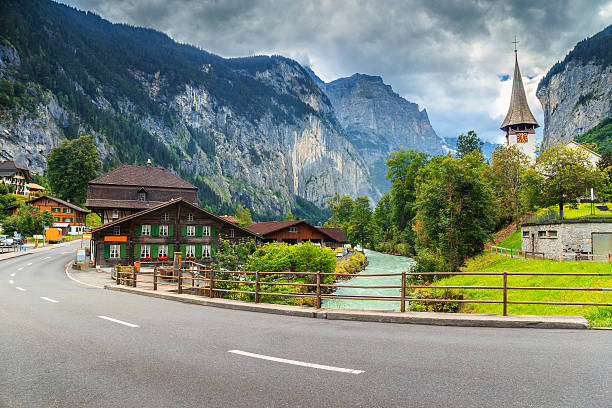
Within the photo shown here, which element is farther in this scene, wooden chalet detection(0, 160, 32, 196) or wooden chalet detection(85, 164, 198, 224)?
wooden chalet detection(0, 160, 32, 196)

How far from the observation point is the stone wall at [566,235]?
3316 centimetres

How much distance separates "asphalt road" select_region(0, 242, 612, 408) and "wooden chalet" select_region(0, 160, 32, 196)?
399 ft

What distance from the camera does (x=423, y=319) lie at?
966 cm

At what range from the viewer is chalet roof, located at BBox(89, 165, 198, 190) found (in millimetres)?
59406

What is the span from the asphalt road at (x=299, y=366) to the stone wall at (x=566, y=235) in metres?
31.2

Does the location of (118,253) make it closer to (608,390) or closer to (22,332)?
(22,332)

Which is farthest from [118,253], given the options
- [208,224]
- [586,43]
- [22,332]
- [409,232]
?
[586,43]

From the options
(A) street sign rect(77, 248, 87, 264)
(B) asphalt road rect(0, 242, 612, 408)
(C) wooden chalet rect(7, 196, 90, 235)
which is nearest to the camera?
(B) asphalt road rect(0, 242, 612, 408)

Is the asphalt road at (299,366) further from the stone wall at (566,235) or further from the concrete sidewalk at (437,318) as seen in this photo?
the stone wall at (566,235)

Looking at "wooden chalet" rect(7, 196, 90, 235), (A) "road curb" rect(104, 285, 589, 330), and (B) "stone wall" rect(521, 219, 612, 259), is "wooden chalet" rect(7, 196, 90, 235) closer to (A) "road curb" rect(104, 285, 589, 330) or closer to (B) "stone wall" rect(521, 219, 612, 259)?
(B) "stone wall" rect(521, 219, 612, 259)

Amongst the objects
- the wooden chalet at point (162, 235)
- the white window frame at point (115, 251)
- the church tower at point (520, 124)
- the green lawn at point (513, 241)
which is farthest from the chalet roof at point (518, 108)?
the white window frame at point (115, 251)

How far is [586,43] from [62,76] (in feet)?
836

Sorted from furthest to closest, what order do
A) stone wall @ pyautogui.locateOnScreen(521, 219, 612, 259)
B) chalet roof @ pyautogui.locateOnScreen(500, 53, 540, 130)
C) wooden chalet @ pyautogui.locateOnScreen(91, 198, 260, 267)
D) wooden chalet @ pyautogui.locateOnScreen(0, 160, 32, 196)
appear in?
wooden chalet @ pyautogui.locateOnScreen(0, 160, 32, 196)
chalet roof @ pyautogui.locateOnScreen(500, 53, 540, 130)
wooden chalet @ pyautogui.locateOnScreen(91, 198, 260, 267)
stone wall @ pyautogui.locateOnScreen(521, 219, 612, 259)

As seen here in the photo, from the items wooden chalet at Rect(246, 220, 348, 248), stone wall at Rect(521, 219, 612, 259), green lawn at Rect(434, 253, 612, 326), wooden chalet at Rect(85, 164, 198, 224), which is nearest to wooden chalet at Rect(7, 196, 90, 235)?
wooden chalet at Rect(85, 164, 198, 224)
